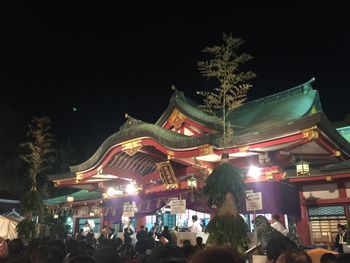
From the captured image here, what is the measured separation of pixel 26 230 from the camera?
16.0m

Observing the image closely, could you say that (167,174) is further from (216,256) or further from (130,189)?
(216,256)

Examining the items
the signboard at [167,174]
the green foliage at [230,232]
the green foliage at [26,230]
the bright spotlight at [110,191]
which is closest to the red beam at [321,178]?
the signboard at [167,174]

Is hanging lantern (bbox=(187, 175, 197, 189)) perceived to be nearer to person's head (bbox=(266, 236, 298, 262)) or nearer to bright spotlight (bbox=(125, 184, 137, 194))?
bright spotlight (bbox=(125, 184, 137, 194))

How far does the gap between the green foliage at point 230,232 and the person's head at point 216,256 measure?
18.2 ft

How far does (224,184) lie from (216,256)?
5.84 metres

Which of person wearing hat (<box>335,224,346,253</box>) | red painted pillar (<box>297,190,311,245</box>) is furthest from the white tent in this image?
person wearing hat (<box>335,224,346,253</box>)

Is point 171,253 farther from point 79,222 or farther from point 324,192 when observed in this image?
point 79,222

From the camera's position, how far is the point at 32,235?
16.2 meters

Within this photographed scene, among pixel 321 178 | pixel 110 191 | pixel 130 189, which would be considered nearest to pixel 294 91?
pixel 321 178

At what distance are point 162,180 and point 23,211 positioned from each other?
7831 mm

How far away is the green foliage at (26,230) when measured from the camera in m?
16.0

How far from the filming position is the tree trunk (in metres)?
7.67

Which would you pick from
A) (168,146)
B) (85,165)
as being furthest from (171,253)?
(85,165)

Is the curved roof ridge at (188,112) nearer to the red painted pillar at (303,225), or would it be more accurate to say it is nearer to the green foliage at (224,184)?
the red painted pillar at (303,225)
